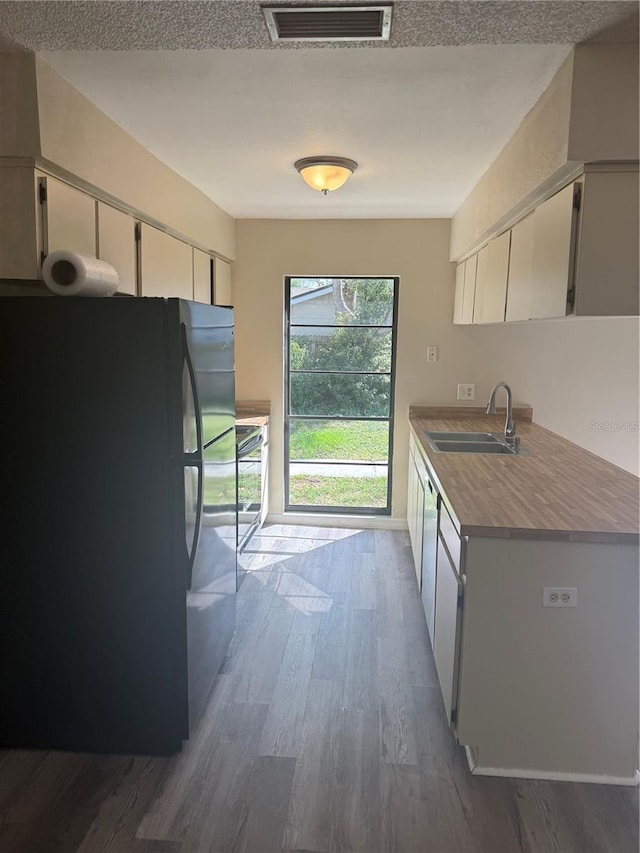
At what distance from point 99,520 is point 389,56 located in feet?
6.02

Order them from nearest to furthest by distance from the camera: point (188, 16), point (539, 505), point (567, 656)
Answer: point (188, 16) < point (567, 656) < point (539, 505)

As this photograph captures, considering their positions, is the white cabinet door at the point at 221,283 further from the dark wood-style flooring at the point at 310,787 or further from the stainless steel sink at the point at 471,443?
the dark wood-style flooring at the point at 310,787

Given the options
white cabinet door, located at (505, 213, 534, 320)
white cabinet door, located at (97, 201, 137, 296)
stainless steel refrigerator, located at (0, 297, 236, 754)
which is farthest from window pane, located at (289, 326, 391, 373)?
stainless steel refrigerator, located at (0, 297, 236, 754)

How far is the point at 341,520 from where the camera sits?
188 inches

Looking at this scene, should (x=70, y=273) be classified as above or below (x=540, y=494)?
above

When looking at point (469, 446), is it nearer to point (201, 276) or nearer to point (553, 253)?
point (553, 253)

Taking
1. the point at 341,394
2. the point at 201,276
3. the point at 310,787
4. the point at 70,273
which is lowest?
the point at 310,787

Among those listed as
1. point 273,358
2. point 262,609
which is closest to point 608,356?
point 273,358

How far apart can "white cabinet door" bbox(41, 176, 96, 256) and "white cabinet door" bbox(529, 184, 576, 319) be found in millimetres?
1720

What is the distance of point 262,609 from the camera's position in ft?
10.9

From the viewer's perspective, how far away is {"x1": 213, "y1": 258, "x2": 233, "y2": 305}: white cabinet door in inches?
163

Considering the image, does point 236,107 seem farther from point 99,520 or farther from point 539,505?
point 539,505

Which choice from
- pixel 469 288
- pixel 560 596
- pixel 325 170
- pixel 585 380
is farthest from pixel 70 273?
pixel 585 380

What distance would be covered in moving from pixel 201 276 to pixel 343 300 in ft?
4.03
